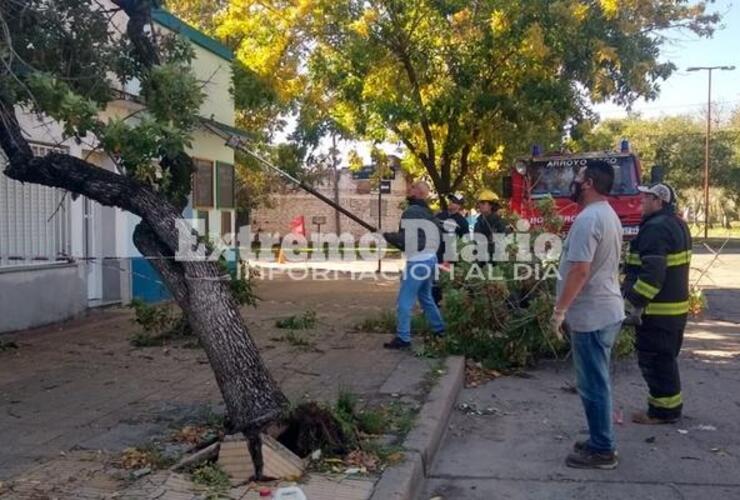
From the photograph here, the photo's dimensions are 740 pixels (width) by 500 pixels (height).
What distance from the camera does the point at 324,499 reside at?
4270 mm

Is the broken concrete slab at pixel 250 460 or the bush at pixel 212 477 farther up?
the broken concrete slab at pixel 250 460

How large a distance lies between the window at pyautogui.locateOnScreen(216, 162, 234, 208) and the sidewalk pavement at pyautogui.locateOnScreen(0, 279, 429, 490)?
4.50 m

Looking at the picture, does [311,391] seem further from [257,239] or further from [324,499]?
[257,239]

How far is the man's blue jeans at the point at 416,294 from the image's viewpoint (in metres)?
8.48

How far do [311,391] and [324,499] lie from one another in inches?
100

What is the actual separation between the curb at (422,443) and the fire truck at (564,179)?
A: 20.4 ft

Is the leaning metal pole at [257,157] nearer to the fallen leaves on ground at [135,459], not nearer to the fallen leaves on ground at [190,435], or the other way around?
the fallen leaves on ground at [190,435]

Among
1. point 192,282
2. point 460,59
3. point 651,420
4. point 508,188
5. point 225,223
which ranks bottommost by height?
point 651,420

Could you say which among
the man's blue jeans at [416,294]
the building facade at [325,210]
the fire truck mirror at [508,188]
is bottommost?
the man's blue jeans at [416,294]

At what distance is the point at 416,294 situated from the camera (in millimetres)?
8570

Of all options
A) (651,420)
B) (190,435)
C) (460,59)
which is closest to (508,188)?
(460,59)

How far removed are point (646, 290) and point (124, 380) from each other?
443 centimetres

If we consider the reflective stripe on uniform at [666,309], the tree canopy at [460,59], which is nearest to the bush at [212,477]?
the reflective stripe on uniform at [666,309]

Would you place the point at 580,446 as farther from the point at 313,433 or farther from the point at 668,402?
the point at 313,433
